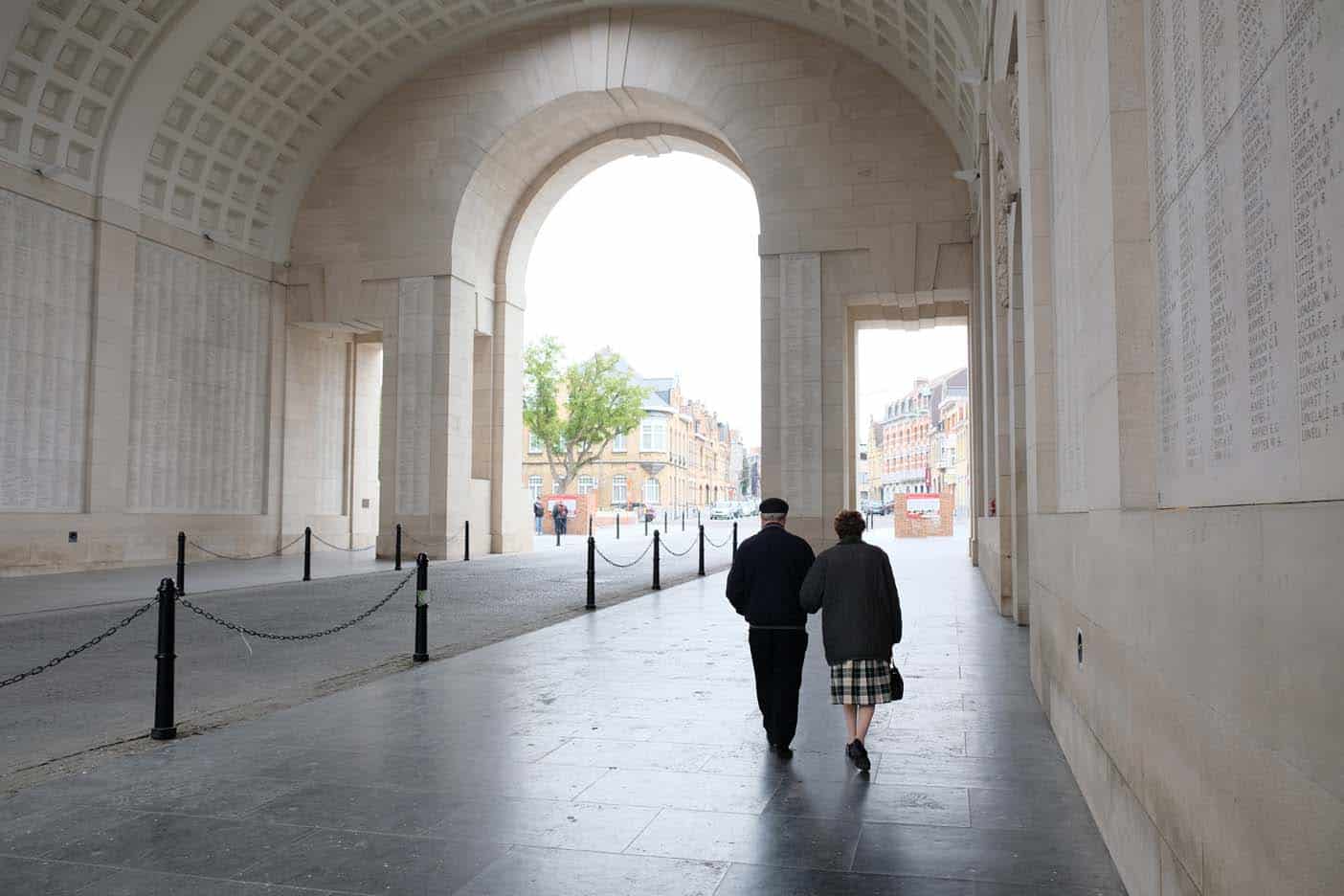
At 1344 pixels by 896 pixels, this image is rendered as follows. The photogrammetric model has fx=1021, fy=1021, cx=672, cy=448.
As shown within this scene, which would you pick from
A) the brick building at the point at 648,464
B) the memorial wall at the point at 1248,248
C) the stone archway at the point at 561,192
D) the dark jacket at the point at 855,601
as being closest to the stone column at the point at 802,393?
the stone archway at the point at 561,192

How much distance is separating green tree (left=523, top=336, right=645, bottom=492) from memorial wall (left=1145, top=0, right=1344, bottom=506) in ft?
202

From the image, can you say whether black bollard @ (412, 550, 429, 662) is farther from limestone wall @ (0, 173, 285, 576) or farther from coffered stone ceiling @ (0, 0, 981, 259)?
limestone wall @ (0, 173, 285, 576)

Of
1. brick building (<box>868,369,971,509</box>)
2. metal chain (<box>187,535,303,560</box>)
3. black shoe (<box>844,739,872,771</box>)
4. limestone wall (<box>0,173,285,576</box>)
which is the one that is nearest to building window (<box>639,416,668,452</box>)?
brick building (<box>868,369,971,509</box>)

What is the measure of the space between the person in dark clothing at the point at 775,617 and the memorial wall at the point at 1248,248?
8.83 feet

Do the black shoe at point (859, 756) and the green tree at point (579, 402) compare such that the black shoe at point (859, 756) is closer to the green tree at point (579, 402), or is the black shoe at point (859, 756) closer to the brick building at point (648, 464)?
the green tree at point (579, 402)

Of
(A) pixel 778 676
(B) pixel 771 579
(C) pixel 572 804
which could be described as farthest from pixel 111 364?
(C) pixel 572 804

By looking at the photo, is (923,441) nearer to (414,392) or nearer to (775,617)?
(414,392)

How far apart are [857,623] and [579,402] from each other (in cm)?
6168

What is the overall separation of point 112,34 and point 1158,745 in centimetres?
2386

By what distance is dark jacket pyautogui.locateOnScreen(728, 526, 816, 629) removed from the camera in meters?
6.57

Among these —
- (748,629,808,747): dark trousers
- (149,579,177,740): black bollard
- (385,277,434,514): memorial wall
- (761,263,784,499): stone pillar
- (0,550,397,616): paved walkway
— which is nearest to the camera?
(748,629,808,747): dark trousers

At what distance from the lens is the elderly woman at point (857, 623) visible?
20.1 ft

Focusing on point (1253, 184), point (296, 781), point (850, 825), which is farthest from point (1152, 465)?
point (296, 781)

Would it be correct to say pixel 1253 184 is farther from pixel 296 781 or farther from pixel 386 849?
pixel 296 781
